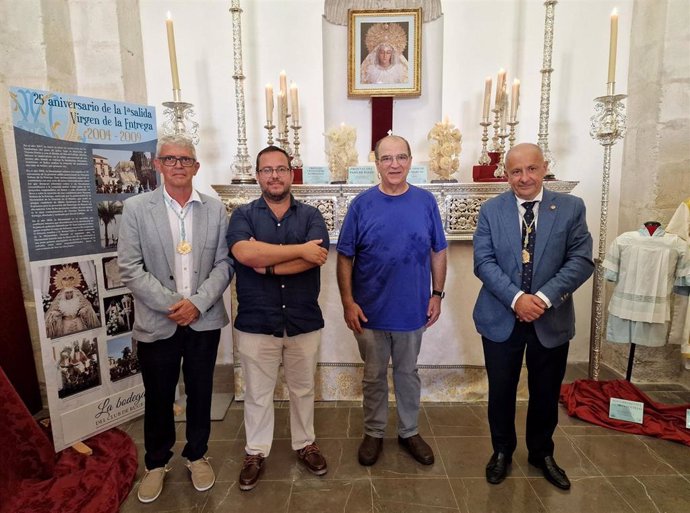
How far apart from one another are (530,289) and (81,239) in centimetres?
251

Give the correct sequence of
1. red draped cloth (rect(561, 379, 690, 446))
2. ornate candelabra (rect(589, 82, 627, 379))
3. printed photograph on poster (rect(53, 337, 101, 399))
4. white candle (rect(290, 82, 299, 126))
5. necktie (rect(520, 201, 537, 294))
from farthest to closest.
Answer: white candle (rect(290, 82, 299, 126)) → ornate candelabra (rect(589, 82, 627, 379)) → red draped cloth (rect(561, 379, 690, 446)) → printed photograph on poster (rect(53, 337, 101, 399)) → necktie (rect(520, 201, 537, 294))

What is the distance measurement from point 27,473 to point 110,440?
427mm

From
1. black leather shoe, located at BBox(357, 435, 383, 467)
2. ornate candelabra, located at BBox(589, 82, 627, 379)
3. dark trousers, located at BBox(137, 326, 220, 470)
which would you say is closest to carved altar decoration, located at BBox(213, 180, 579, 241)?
ornate candelabra, located at BBox(589, 82, 627, 379)

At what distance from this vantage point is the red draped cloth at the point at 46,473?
204 centimetres

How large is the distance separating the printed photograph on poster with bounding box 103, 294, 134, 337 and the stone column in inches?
151

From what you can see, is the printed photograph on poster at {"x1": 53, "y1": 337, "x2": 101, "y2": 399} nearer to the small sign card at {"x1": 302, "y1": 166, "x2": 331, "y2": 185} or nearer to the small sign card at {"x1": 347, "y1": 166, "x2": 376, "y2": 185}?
the small sign card at {"x1": 302, "y1": 166, "x2": 331, "y2": 185}

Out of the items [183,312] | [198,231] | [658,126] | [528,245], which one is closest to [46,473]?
[183,312]

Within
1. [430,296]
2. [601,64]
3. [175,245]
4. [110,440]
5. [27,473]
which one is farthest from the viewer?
[601,64]

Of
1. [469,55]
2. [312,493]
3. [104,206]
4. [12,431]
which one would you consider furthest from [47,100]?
[469,55]

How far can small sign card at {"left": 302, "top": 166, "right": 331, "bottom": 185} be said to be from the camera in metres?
2.96

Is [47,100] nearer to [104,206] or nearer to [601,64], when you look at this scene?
[104,206]

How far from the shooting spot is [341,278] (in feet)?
7.59

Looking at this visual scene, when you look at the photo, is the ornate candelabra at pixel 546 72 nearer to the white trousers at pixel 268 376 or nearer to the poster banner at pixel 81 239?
the white trousers at pixel 268 376

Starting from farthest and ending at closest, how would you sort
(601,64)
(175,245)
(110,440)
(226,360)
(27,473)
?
(226,360), (601,64), (110,440), (27,473), (175,245)
